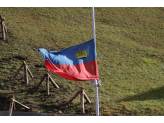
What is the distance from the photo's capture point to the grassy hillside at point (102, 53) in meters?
11.9

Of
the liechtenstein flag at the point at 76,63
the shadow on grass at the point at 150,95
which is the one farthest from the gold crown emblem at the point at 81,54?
the shadow on grass at the point at 150,95

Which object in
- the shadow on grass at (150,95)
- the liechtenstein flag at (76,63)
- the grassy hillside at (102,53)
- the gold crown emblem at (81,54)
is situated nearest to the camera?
the liechtenstein flag at (76,63)

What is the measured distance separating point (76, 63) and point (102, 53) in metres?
8.46

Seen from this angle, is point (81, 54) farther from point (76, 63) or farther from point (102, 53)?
point (102, 53)

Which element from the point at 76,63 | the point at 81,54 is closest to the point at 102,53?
the point at 81,54

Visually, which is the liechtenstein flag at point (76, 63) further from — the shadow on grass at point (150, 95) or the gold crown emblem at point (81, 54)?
the shadow on grass at point (150, 95)

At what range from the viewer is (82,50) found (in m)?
9.73

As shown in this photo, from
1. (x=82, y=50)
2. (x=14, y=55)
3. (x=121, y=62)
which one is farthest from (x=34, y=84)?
(x=121, y=62)

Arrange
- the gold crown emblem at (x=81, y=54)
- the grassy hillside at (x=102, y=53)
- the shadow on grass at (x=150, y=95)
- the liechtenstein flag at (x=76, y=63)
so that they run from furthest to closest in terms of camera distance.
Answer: the shadow on grass at (x=150, y=95) < the grassy hillside at (x=102, y=53) < the gold crown emblem at (x=81, y=54) < the liechtenstein flag at (x=76, y=63)

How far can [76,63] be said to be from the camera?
9.57m

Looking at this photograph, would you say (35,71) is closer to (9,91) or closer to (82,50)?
(9,91)

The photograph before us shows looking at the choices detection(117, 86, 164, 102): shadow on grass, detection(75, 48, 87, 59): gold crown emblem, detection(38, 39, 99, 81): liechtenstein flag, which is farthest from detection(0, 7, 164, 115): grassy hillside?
detection(75, 48, 87, 59): gold crown emblem

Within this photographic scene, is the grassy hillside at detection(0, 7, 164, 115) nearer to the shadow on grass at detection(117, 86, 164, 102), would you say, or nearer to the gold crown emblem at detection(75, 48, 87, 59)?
the shadow on grass at detection(117, 86, 164, 102)

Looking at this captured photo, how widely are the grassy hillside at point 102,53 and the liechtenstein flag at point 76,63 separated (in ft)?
8.31
